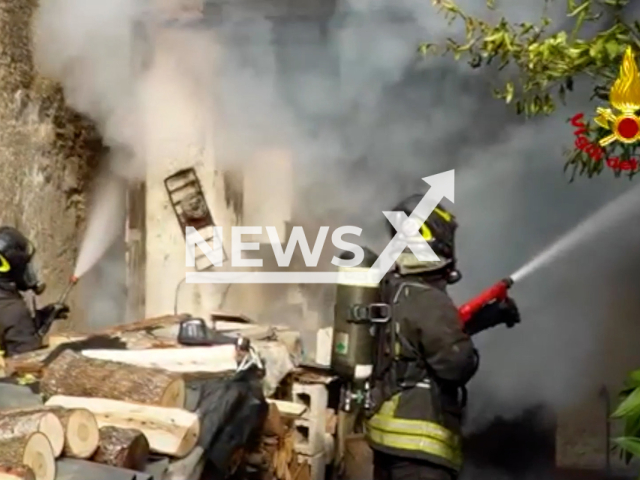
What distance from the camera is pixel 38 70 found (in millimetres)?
6012

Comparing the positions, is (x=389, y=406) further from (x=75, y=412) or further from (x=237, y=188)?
(x=237, y=188)

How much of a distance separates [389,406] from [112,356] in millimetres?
1294

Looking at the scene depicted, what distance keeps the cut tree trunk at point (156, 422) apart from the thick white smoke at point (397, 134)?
2589mm

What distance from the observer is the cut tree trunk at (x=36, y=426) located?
3180 millimetres

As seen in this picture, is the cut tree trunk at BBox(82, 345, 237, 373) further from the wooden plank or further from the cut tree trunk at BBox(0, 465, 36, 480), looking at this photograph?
the cut tree trunk at BBox(0, 465, 36, 480)

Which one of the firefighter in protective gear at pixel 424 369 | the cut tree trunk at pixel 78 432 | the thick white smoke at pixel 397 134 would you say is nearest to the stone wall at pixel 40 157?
the thick white smoke at pixel 397 134

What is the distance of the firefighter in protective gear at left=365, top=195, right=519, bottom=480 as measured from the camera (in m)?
4.02

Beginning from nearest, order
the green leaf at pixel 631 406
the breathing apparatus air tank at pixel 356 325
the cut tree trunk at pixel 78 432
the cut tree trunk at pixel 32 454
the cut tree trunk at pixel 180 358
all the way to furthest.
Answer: the cut tree trunk at pixel 32 454
the green leaf at pixel 631 406
the cut tree trunk at pixel 78 432
the cut tree trunk at pixel 180 358
the breathing apparatus air tank at pixel 356 325

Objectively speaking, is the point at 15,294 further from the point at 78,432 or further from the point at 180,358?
the point at 78,432

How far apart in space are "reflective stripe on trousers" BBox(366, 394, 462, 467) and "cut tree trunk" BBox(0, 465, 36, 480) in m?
1.64

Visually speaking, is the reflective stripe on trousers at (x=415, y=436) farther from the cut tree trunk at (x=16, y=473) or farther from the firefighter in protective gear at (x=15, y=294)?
the firefighter in protective gear at (x=15, y=294)

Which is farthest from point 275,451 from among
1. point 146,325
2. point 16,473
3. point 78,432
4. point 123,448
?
point 16,473

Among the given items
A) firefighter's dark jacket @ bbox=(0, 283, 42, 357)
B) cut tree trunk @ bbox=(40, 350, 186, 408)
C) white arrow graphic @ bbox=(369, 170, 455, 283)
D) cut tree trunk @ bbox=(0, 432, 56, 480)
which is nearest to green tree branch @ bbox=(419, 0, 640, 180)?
white arrow graphic @ bbox=(369, 170, 455, 283)

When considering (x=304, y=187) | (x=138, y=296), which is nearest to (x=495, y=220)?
(x=304, y=187)
